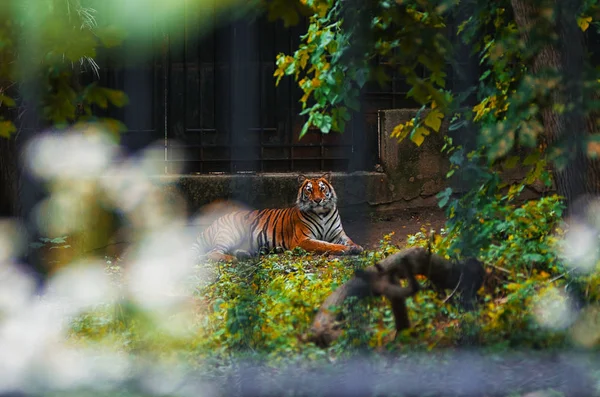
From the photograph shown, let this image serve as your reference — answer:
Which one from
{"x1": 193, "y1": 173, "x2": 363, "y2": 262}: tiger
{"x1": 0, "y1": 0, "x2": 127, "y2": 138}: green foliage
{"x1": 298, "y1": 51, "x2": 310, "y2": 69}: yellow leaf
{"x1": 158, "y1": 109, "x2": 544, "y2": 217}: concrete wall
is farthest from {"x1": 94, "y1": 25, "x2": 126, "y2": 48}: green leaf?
{"x1": 158, "y1": 109, "x2": 544, "y2": 217}: concrete wall

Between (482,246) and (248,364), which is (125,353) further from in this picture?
(482,246)

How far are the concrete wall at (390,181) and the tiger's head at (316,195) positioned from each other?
200mm

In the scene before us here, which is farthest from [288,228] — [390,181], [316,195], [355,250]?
[390,181]

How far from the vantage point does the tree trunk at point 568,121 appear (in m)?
2.94

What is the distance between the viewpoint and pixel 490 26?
4340 mm

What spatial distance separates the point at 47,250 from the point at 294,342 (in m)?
3.05

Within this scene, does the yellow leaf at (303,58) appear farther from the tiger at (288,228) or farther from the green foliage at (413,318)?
the tiger at (288,228)

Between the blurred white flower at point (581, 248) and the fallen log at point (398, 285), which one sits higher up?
the blurred white flower at point (581, 248)

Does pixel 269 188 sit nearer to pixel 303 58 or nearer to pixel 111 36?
pixel 303 58

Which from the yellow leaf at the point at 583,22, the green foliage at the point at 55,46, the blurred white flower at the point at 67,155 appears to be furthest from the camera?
the blurred white flower at the point at 67,155

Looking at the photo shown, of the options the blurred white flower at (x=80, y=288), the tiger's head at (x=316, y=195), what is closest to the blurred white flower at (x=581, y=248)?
the blurred white flower at (x=80, y=288)

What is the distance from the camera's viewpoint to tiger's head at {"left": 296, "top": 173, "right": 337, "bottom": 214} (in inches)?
253

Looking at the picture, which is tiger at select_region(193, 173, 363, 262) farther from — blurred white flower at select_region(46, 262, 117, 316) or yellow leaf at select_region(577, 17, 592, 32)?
yellow leaf at select_region(577, 17, 592, 32)

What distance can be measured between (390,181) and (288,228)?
1.10 meters
